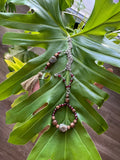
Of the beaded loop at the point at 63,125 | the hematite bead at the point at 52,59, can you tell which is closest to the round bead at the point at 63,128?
the beaded loop at the point at 63,125

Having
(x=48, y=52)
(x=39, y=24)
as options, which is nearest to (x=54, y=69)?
(x=48, y=52)

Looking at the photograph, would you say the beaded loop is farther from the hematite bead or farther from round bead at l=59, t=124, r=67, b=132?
the hematite bead

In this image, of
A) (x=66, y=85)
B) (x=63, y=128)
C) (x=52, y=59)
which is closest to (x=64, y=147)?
(x=63, y=128)

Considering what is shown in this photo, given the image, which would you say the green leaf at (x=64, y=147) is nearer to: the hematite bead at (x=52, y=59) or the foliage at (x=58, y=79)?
the foliage at (x=58, y=79)

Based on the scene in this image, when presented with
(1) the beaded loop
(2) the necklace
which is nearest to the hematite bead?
(2) the necklace

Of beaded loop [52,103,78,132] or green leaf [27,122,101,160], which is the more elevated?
beaded loop [52,103,78,132]

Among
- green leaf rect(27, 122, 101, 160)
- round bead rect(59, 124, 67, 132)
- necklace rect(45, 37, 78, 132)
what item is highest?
necklace rect(45, 37, 78, 132)
